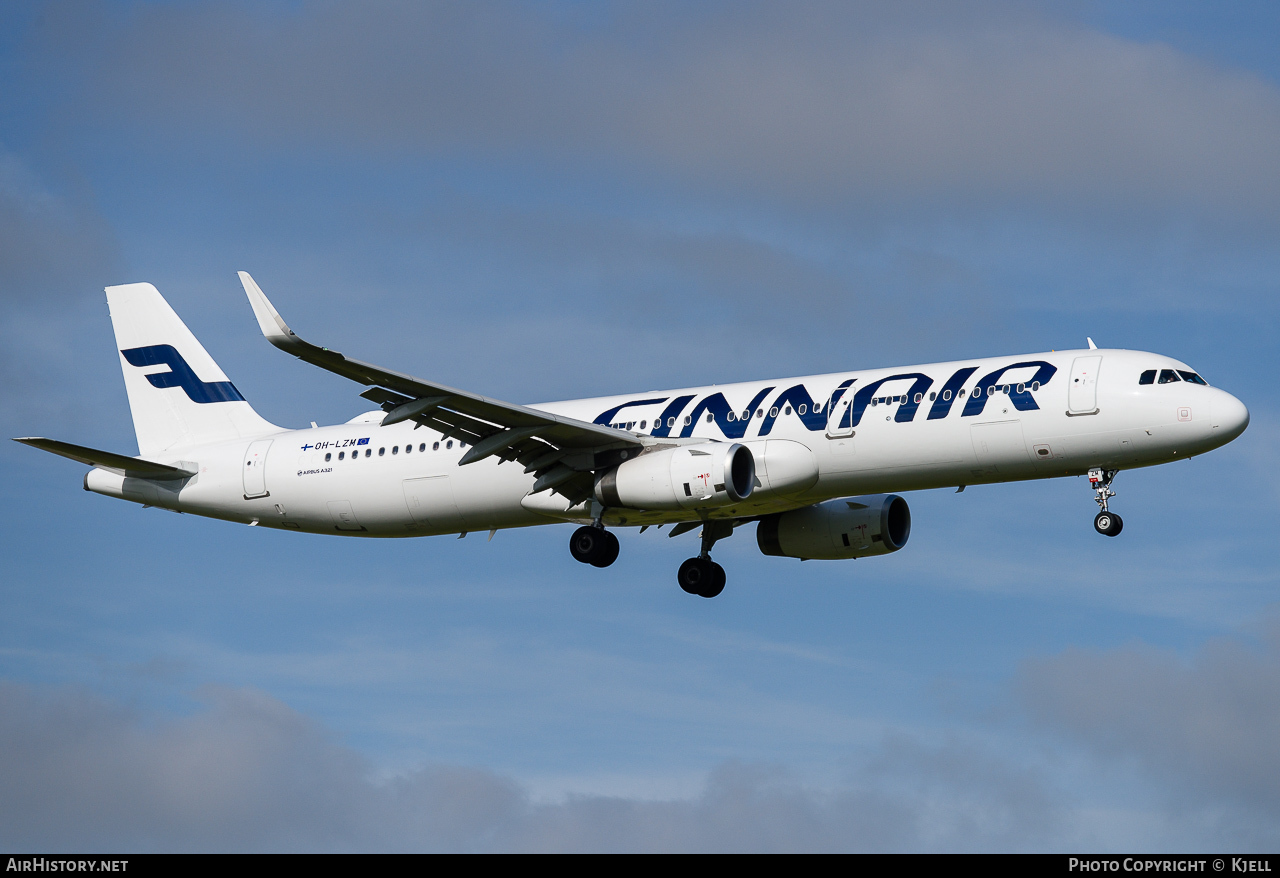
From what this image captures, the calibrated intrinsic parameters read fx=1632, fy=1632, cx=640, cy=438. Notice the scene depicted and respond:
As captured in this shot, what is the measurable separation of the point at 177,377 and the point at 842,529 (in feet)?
66.8

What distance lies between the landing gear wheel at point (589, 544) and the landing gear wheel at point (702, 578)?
4414 mm

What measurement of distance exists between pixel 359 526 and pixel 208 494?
4749mm

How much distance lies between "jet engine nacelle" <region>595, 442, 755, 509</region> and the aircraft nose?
1056 centimetres

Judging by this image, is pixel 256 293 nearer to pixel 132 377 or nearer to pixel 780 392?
pixel 780 392

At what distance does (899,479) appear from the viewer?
38594 mm

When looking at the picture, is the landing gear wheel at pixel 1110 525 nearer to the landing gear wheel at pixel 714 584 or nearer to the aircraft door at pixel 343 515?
the landing gear wheel at pixel 714 584

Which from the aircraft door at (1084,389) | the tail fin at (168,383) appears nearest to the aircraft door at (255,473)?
the tail fin at (168,383)

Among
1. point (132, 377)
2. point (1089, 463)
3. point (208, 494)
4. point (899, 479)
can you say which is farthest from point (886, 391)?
point (132, 377)

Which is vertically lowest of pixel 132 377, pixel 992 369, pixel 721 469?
pixel 721 469

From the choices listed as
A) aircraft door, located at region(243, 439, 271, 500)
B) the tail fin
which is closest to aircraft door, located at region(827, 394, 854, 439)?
aircraft door, located at region(243, 439, 271, 500)

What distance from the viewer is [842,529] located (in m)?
45.2

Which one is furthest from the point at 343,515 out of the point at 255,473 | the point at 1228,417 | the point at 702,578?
the point at 1228,417

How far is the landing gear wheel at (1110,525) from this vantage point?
1478 inches

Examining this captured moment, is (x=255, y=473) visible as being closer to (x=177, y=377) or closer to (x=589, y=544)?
(x=177, y=377)
